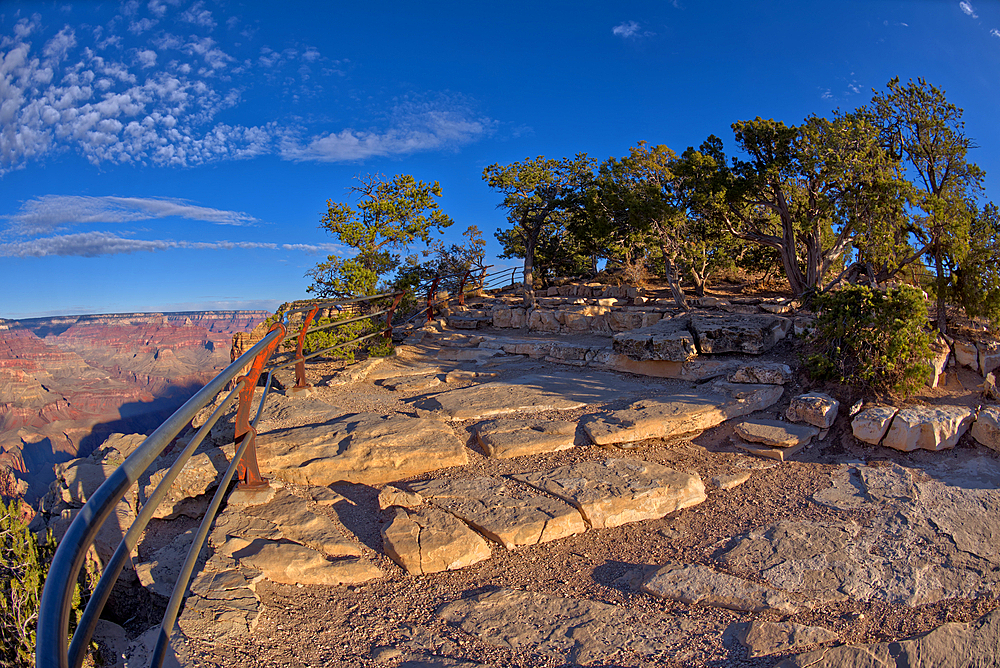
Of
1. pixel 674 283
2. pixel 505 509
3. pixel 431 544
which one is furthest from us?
pixel 674 283

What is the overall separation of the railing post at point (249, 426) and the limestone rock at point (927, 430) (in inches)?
193

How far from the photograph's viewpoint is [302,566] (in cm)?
272

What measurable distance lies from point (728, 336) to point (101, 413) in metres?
61.8

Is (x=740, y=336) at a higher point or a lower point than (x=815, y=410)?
higher

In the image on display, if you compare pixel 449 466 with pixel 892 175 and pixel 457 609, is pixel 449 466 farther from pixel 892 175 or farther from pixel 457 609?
pixel 892 175

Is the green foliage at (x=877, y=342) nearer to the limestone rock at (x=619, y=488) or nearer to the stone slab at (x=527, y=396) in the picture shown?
the stone slab at (x=527, y=396)

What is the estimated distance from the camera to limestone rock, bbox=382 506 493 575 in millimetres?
2789

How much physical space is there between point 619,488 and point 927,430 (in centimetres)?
268

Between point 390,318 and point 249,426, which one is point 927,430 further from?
point 390,318

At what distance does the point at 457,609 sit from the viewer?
2455 mm

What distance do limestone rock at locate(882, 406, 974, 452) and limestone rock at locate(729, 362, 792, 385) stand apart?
1.26 metres

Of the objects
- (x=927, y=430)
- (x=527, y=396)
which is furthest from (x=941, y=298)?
(x=527, y=396)

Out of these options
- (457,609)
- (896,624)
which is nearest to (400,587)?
(457,609)

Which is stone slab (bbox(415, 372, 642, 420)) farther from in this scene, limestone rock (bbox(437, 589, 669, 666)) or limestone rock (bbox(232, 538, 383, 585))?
limestone rock (bbox(437, 589, 669, 666))
